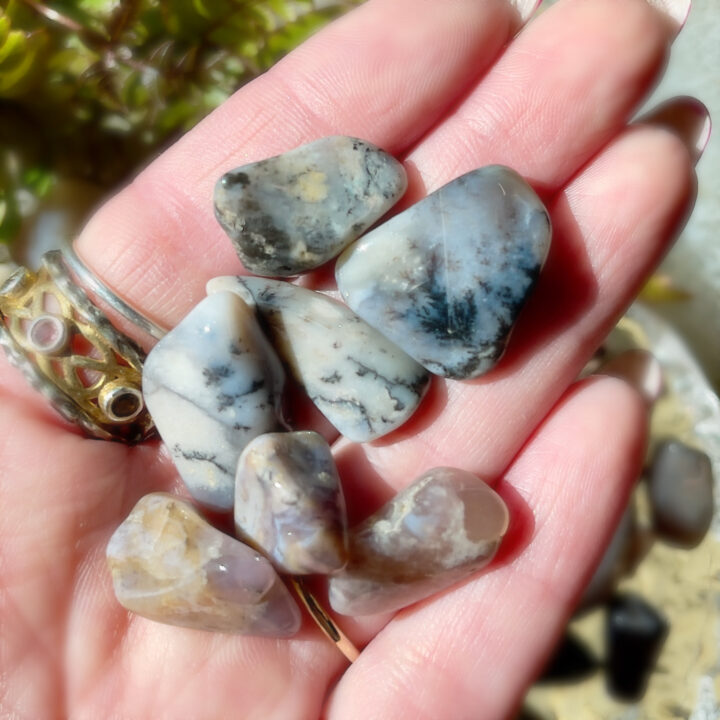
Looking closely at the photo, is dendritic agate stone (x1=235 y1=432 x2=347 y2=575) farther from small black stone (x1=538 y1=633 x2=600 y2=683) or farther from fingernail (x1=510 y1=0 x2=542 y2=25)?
small black stone (x1=538 y1=633 x2=600 y2=683)

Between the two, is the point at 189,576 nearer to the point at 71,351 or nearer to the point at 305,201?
the point at 71,351

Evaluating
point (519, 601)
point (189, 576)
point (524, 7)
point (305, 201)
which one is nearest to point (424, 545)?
point (519, 601)

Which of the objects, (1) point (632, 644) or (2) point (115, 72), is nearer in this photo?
(2) point (115, 72)

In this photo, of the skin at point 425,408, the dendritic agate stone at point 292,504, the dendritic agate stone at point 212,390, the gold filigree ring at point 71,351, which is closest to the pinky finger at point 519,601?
the skin at point 425,408

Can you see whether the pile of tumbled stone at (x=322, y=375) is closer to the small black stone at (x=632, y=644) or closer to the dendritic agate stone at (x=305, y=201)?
the dendritic agate stone at (x=305, y=201)

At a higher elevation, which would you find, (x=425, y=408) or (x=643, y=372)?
(x=425, y=408)

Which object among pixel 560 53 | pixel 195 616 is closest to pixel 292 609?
pixel 195 616
